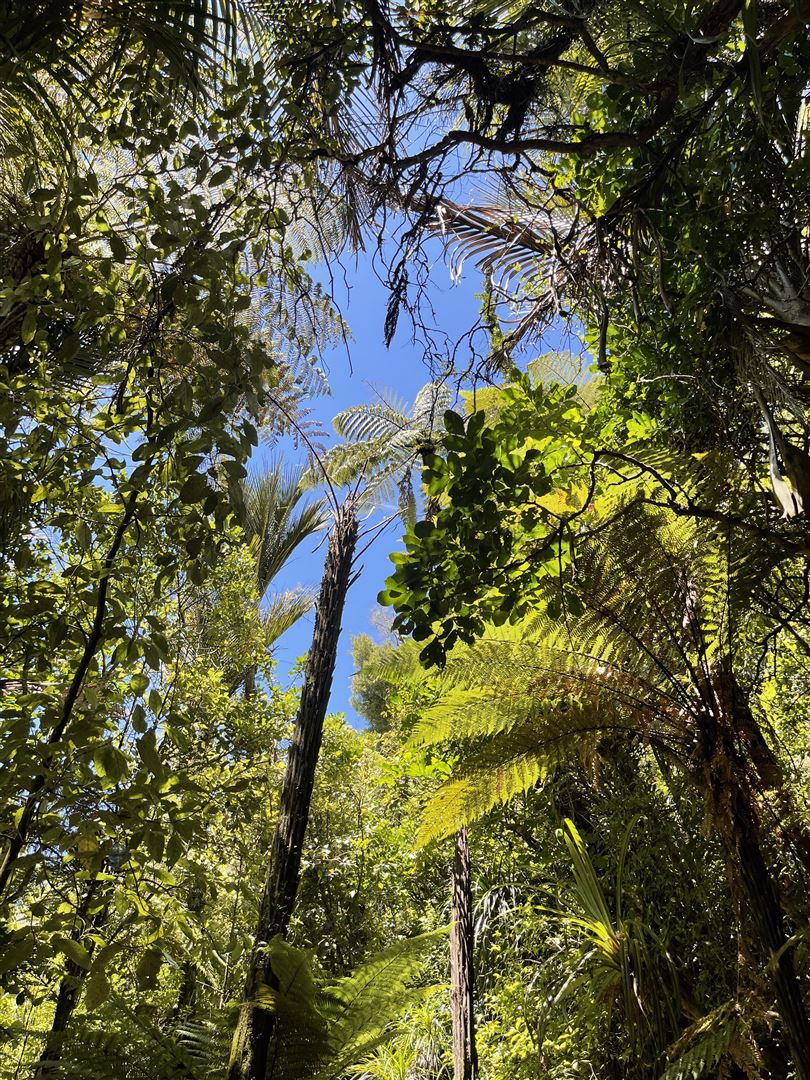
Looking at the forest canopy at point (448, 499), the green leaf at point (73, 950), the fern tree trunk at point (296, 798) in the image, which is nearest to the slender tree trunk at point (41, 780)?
the forest canopy at point (448, 499)

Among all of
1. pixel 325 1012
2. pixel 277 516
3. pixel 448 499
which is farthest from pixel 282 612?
pixel 448 499

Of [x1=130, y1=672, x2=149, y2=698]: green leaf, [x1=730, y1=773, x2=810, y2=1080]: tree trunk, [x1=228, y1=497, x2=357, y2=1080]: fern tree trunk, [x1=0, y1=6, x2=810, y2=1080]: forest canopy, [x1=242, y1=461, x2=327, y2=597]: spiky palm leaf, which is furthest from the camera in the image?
[x1=242, y1=461, x2=327, y2=597]: spiky palm leaf

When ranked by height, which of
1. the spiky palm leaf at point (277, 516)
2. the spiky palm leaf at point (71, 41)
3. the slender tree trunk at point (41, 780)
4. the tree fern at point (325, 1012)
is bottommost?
the tree fern at point (325, 1012)

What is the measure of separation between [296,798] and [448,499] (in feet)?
5.13

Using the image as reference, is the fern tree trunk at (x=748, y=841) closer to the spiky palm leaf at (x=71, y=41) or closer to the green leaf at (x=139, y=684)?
→ the green leaf at (x=139, y=684)

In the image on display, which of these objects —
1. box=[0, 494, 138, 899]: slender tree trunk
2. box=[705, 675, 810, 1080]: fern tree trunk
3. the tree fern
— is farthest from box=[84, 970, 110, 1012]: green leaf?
the tree fern

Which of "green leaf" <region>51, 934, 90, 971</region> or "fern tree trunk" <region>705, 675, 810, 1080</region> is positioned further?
"fern tree trunk" <region>705, 675, 810, 1080</region>

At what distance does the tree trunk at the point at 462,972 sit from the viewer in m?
3.03

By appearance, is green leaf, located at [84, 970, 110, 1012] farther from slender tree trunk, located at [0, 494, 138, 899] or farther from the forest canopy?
slender tree trunk, located at [0, 494, 138, 899]

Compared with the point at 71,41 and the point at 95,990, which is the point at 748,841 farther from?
the point at 71,41

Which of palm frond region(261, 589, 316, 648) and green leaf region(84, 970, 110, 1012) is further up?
palm frond region(261, 589, 316, 648)

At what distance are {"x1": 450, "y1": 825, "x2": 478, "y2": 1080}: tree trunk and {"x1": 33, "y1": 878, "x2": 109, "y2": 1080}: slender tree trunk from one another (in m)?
1.61

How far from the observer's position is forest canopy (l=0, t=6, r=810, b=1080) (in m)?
1.21

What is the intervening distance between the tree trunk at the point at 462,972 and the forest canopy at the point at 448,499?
0.02 metres
